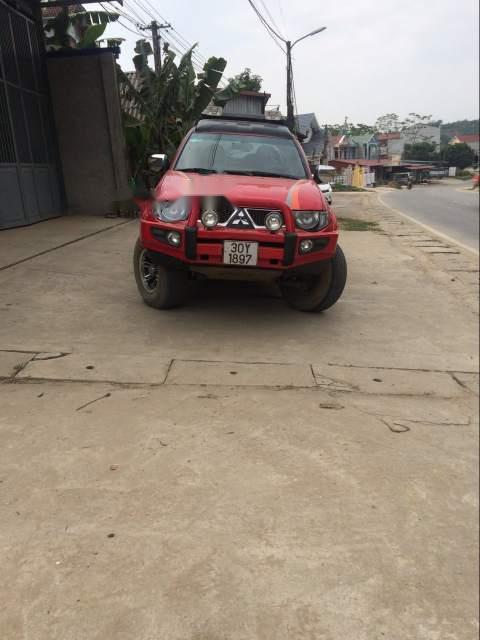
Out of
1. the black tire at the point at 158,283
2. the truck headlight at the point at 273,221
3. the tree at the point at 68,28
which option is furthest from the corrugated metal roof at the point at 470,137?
the tree at the point at 68,28

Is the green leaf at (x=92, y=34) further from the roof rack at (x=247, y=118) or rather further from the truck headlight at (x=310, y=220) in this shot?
the truck headlight at (x=310, y=220)

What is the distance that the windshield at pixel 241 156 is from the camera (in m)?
4.27

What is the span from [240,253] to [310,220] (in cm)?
59

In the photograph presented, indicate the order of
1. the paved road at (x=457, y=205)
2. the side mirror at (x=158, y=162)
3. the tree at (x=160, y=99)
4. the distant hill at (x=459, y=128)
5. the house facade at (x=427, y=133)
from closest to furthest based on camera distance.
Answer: the paved road at (x=457, y=205), the distant hill at (x=459, y=128), the house facade at (x=427, y=133), the side mirror at (x=158, y=162), the tree at (x=160, y=99)

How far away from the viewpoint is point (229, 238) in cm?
341

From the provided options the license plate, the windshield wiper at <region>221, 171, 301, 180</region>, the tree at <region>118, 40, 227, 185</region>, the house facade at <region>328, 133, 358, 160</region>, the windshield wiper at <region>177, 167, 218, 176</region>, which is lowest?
the license plate

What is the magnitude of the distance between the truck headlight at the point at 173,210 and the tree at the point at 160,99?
8.36m

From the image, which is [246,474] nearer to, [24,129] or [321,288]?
[321,288]

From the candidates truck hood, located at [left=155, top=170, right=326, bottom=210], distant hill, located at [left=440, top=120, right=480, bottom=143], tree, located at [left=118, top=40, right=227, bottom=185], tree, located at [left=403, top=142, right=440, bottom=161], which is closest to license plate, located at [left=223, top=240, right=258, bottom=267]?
truck hood, located at [left=155, top=170, right=326, bottom=210]

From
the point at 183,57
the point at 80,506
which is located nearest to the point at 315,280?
the point at 80,506

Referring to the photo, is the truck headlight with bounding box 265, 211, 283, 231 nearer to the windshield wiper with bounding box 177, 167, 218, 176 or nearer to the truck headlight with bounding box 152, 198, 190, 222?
the truck headlight with bounding box 152, 198, 190, 222

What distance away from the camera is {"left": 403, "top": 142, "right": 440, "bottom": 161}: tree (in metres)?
1.50

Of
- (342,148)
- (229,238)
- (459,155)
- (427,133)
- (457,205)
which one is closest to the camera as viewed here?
(457,205)

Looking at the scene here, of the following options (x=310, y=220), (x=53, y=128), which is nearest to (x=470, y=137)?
(x=310, y=220)
